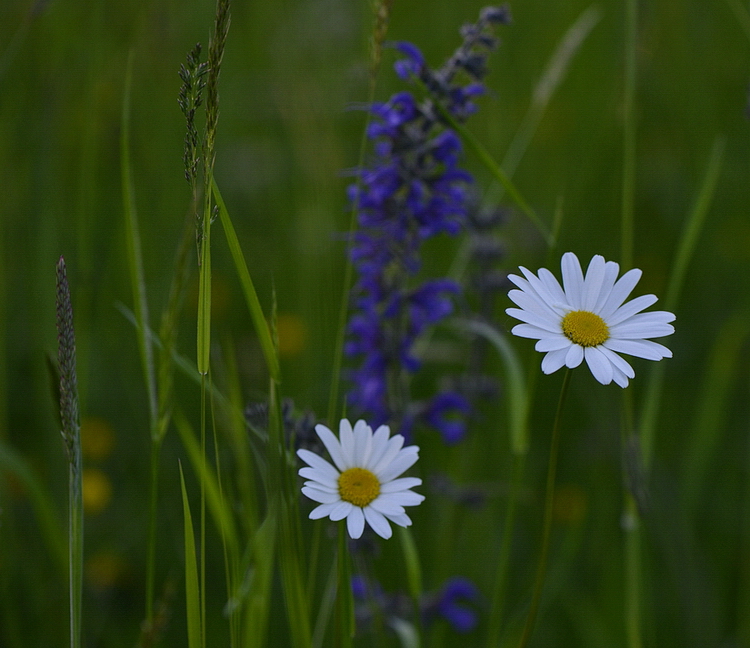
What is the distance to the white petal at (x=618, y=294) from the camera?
2.63 ft

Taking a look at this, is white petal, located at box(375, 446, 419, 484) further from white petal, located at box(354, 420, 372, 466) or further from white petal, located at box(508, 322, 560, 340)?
white petal, located at box(508, 322, 560, 340)

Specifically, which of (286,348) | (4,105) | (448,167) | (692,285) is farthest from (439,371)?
(4,105)

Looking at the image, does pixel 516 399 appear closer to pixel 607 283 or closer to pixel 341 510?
pixel 607 283

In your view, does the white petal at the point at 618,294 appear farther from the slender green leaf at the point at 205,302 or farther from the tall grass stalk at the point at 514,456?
the slender green leaf at the point at 205,302

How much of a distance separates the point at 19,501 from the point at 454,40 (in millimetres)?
2228

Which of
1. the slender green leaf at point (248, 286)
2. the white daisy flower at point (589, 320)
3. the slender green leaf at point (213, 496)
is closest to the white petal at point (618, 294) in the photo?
the white daisy flower at point (589, 320)

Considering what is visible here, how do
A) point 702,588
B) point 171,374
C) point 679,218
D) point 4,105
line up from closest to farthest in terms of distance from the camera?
point 171,374 < point 702,588 < point 4,105 < point 679,218

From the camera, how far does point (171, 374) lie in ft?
2.77

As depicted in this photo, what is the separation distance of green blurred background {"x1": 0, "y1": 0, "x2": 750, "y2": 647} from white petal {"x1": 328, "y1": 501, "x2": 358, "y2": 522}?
33 cm

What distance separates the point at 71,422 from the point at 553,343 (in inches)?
19.0

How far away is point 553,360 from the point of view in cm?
70

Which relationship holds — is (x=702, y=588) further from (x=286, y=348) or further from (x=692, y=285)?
(x=286, y=348)

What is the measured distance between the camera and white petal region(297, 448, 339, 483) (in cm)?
75

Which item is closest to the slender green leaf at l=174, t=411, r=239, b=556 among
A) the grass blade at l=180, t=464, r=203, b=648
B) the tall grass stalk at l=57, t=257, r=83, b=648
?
the grass blade at l=180, t=464, r=203, b=648
